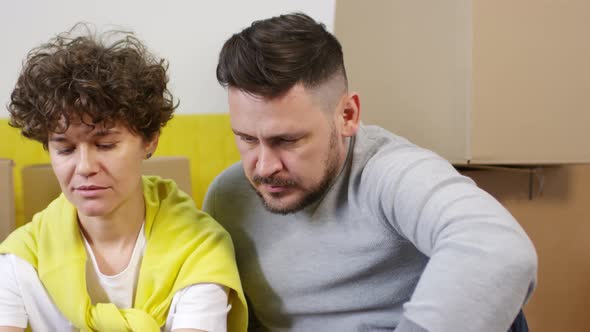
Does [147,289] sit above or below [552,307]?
above

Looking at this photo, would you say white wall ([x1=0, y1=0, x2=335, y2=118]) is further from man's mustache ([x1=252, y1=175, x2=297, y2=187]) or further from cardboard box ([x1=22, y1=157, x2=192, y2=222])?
man's mustache ([x1=252, y1=175, x2=297, y2=187])

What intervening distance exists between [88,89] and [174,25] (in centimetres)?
146

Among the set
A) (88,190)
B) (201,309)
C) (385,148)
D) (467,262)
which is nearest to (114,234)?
(88,190)

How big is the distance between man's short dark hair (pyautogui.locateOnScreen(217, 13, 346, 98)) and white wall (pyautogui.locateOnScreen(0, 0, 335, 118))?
54.7 inches

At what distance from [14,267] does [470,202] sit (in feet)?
2.42

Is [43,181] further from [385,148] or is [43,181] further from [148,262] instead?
[385,148]

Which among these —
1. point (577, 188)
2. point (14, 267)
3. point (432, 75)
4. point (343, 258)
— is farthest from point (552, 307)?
point (14, 267)

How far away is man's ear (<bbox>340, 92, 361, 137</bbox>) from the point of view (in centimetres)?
103

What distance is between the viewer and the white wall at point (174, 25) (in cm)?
234

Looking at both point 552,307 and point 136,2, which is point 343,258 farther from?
point 136,2

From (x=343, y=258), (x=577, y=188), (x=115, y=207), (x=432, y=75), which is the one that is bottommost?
(x=577, y=188)

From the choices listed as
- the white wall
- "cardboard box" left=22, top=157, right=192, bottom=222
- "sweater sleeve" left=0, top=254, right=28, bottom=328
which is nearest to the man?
"sweater sleeve" left=0, top=254, right=28, bottom=328

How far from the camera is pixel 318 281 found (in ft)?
3.45

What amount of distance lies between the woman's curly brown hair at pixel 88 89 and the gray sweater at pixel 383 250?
245mm
